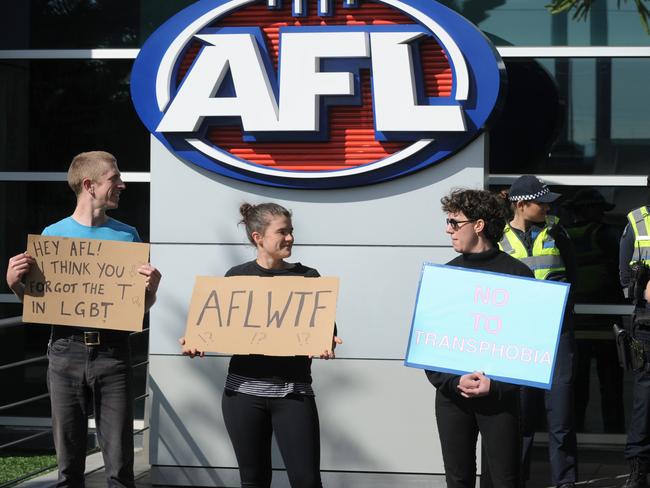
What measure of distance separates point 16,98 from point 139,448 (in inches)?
129

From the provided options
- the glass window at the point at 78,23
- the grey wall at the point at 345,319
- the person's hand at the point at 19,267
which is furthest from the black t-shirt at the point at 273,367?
the glass window at the point at 78,23

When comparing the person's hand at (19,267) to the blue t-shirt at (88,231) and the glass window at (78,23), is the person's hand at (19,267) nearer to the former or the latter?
the blue t-shirt at (88,231)

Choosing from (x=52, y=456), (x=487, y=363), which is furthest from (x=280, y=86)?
(x=52, y=456)

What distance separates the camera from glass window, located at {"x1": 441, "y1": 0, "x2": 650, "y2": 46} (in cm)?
865

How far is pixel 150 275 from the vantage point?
5168 millimetres

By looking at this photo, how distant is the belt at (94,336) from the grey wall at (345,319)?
2.16 metres

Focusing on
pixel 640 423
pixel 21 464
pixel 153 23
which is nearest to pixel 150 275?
pixel 640 423

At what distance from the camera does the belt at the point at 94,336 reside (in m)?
5.12

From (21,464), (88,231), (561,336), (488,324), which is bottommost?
(21,464)

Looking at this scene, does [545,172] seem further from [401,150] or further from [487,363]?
[487,363]

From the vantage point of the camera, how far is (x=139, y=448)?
28.4ft

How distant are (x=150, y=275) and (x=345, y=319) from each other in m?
2.34

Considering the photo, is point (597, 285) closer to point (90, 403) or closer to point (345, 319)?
point (345, 319)

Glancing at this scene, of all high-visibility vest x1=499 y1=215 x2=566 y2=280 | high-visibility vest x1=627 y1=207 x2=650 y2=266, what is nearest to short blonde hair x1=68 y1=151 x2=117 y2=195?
high-visibility vest x1=499 y1=215 x2=566 y2=280
